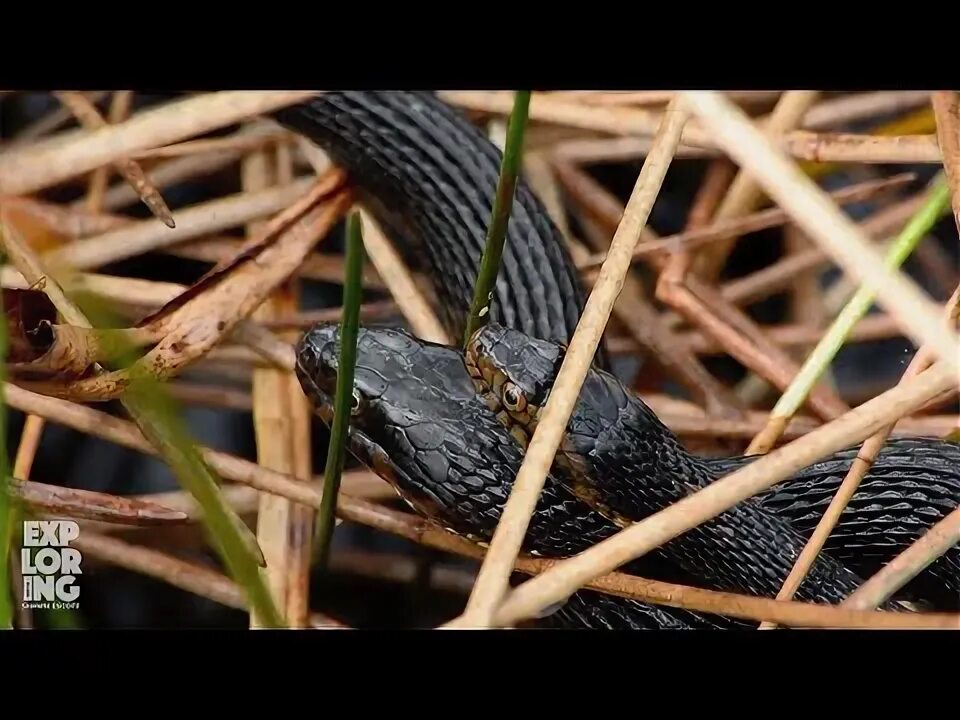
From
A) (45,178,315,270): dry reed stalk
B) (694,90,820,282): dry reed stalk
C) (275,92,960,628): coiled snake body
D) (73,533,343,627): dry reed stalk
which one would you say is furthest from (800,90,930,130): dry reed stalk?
(73,533,343,627): dry reed stalk

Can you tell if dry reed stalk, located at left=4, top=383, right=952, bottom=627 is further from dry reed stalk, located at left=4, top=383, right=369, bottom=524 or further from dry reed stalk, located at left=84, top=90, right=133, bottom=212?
dry reed stalk, located at left=84, top=90, right=133, bottom=212

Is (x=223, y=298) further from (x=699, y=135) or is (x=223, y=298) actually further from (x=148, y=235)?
(x=699, y=135)

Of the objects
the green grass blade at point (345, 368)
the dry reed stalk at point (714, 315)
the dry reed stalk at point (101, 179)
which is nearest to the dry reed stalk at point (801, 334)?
the dry reed stalk at point (714, 315)

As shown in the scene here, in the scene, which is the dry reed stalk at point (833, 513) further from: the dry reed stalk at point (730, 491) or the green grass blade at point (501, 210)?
the green grass blade at point (501, 210)
